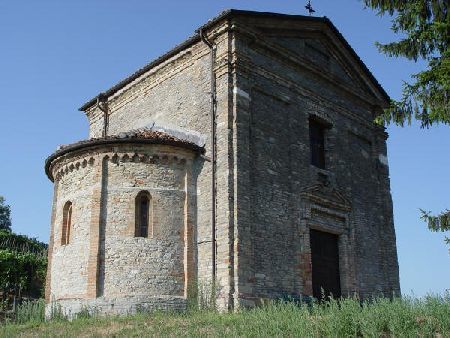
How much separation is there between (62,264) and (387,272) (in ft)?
33.8

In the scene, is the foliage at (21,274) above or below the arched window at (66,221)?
below

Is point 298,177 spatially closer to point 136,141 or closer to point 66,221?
point 136,141

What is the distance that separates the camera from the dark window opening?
1361 centimetres

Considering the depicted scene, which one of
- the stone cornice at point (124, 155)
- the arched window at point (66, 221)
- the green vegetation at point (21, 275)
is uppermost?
the stone cornice at point (124, 155)

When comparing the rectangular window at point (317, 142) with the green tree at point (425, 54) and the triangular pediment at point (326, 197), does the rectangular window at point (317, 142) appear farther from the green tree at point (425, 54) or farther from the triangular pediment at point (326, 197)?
the green tree at point (425, 54)

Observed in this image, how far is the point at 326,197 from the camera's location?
51.6ft

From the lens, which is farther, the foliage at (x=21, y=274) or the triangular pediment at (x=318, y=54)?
the foliage at (x=21, y=274)

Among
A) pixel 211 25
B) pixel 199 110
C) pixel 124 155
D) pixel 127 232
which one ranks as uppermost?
pixel 211 25

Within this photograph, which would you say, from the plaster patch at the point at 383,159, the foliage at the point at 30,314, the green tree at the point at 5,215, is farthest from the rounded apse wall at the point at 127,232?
the green tree at the point at 5,215

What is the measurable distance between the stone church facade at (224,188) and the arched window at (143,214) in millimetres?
27

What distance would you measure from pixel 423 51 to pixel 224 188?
18.5 ft

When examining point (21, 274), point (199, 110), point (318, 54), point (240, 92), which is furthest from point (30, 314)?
point (318, 54)

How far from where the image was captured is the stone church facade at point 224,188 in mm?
13156

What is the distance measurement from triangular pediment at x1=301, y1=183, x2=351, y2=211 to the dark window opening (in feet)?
14.4
